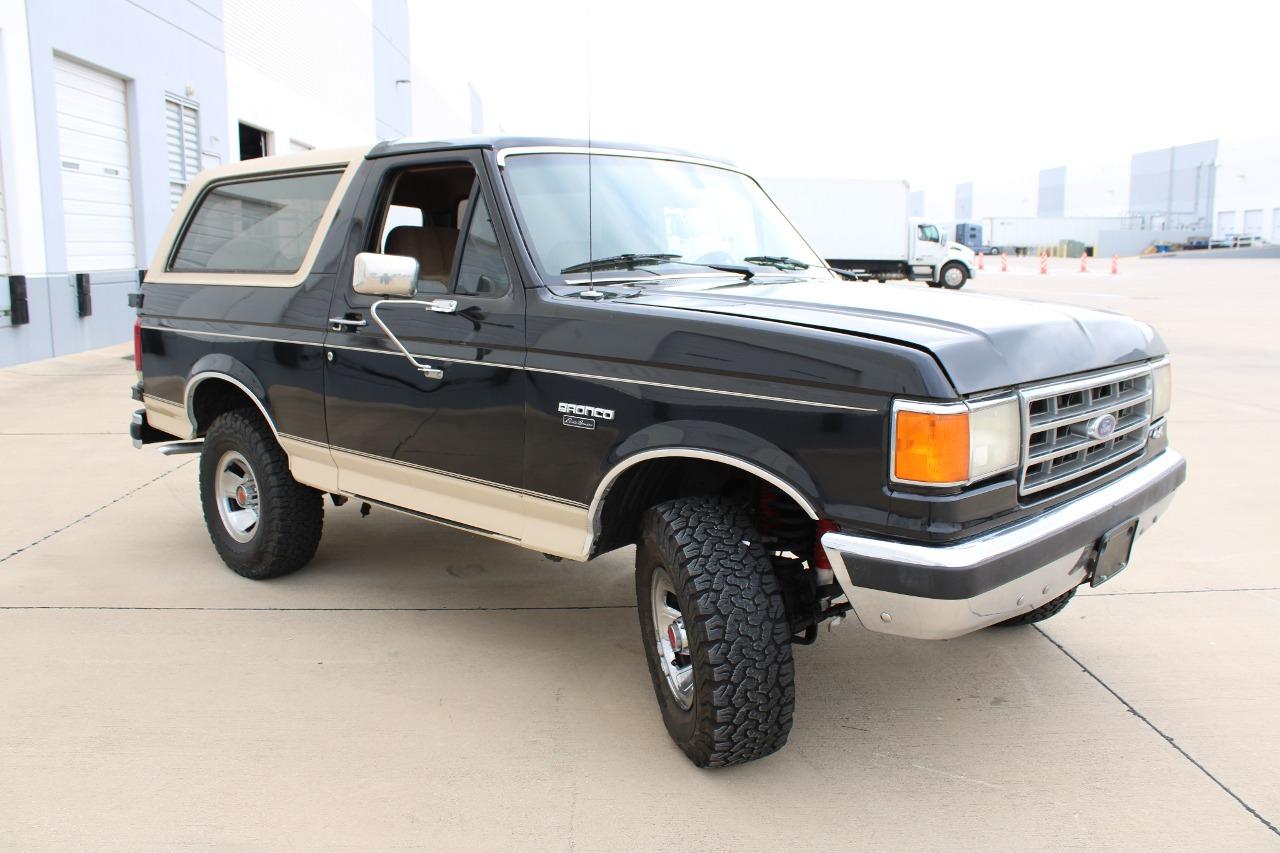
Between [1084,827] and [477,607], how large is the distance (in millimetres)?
2662

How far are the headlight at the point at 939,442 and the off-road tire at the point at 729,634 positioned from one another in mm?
588

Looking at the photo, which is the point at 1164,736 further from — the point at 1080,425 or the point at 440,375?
the point at 440,375

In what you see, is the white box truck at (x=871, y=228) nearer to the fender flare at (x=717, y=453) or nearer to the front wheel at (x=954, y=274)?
the front wheel at (x=954, y=274)

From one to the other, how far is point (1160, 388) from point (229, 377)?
3887mm

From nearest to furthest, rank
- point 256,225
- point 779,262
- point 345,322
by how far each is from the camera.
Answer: point 345,322, point 779,262, point 256,225

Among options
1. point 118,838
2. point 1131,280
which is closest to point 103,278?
point 118,838

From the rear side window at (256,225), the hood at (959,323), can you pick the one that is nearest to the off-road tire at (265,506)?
the rear side window at (256,225)

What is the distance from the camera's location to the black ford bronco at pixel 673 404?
2828 millimetres

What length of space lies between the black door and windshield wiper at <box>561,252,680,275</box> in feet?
0.82

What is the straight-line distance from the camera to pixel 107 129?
14.2 meters

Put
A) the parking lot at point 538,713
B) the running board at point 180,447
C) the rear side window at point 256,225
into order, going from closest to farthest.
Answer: the parking lot at point 538,713 < the rear side window at point 256,225 < the running board at point 180,447

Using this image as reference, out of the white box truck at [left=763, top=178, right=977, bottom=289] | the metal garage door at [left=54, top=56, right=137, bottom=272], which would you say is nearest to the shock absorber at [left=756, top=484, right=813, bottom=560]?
the metal garage door at [left=54, top=56, right=137, bottom=272]

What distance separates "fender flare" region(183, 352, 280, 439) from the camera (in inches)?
185

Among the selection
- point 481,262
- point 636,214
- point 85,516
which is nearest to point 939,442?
point 636,214
